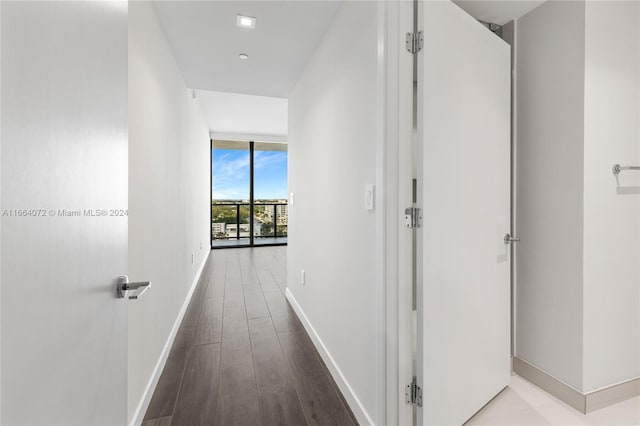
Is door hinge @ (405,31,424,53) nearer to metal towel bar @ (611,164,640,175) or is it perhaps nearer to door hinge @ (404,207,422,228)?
door hinge @ (404,207,422,228)

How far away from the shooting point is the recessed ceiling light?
78.7 inches

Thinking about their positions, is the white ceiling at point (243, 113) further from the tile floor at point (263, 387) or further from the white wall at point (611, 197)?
the white wall at point (611, 197)

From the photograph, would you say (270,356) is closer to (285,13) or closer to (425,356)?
(425,356)

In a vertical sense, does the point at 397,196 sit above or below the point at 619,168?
below

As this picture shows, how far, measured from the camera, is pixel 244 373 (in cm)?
207

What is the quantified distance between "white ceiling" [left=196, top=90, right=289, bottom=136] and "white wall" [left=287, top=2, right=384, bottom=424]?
2060 mm

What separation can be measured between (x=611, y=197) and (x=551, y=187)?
291 millimetres

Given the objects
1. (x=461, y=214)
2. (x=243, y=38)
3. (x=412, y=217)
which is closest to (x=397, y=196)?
(x=412, y=217)

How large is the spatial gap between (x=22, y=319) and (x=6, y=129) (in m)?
0.27

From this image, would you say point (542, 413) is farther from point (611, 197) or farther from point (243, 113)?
point (243, 113)

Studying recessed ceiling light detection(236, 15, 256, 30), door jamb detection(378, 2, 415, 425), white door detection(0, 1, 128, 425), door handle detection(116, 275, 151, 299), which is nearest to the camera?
white door detection(0, 1, 128, 425)

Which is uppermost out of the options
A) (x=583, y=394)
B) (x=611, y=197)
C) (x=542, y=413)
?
(x=611, y=197)

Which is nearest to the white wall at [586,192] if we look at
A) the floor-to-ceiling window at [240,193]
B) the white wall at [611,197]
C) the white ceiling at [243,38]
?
the white wall at [611,197]

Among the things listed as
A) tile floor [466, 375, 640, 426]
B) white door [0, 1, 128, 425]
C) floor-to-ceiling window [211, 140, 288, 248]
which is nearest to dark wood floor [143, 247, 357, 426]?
tile floor [466, 375, 640, 426]
